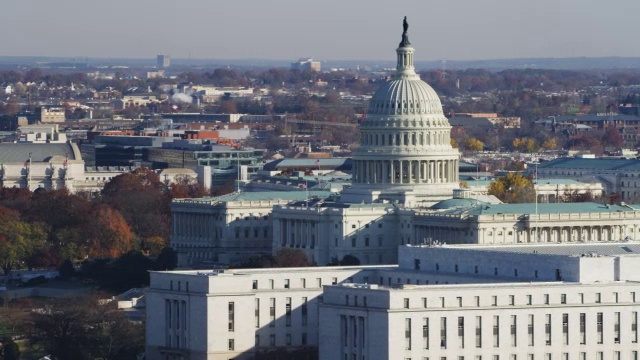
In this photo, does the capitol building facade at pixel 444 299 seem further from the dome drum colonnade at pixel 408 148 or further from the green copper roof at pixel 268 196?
the green copper roof at pixel 268 196

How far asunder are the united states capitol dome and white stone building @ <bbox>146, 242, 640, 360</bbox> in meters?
31.4

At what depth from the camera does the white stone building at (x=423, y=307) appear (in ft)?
297

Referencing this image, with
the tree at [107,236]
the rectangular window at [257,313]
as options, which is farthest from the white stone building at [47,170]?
the rectangular window at [257,313]

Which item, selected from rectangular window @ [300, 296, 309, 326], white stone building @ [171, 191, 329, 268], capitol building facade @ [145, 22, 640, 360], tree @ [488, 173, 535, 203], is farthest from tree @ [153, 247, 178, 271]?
rectangular window @ [300, 296, 309, 326]

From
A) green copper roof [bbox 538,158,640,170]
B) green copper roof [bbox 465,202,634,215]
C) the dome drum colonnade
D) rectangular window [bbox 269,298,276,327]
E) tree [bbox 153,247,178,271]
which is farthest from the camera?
green copper roof [bbox 538,158,640,170]

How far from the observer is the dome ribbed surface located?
449 feet

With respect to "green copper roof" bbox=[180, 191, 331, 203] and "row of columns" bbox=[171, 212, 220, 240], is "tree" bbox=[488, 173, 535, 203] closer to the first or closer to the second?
"green copper roof" bbox=[180, 191, 331, 203]

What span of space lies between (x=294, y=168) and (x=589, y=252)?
85.3 meters

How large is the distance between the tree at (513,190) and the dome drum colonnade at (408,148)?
7485mm

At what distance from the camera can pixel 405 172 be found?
448ft

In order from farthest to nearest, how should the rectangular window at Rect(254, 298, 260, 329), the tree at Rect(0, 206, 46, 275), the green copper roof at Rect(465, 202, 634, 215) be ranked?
the tree at Rect(0, 206, 46, 275) < the green copper roof at Rect(465, 202, 634, 215) < the rectangular window at Rect(254, 298, 260, 329)

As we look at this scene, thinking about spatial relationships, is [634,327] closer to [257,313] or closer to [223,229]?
[257,313]

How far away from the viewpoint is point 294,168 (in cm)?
18462

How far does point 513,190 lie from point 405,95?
12.3m
